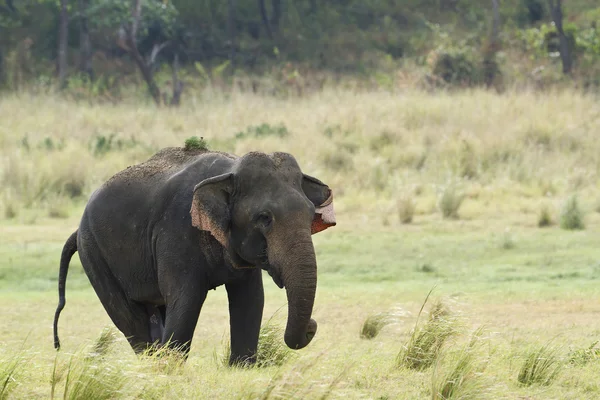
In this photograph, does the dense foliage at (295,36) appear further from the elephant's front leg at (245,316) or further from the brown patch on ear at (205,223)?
the brown patch on ear at (205,223)

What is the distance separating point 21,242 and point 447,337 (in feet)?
35.6

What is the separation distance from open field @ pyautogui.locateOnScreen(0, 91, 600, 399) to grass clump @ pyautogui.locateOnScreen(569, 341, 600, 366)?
17 millimetres

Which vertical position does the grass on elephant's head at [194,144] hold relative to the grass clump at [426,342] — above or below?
above

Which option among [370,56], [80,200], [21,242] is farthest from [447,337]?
[370,56]

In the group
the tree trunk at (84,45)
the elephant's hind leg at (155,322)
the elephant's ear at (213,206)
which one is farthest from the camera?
the tree trunk at (84,45)

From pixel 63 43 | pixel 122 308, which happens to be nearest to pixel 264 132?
pixel 63 43

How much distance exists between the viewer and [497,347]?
891 cm

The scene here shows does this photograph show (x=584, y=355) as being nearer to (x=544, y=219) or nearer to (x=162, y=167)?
(x=162, y=167)

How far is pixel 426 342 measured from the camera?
8.67 meters

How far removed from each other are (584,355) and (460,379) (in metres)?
2.09

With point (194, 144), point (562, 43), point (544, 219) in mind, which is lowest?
point (544, 219)

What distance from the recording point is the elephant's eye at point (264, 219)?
744 cm

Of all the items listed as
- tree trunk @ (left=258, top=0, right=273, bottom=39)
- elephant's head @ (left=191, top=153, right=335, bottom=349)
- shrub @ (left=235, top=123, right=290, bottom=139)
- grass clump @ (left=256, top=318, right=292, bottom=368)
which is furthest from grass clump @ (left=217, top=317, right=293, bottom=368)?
tree trunk @ (left=258, top=0, right=273, bottom=39)

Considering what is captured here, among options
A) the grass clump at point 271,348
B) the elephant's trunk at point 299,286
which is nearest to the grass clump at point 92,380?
the elephant's trunk at point 299,286
